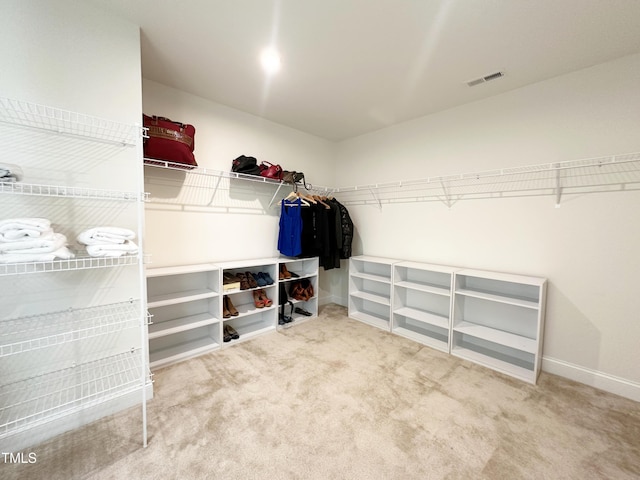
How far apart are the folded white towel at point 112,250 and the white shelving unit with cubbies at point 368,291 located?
2.58 m

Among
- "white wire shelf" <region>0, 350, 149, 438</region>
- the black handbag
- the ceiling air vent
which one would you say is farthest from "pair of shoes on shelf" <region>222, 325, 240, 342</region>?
the ceiling air vent

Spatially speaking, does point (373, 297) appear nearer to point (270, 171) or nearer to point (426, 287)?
point (426, 287)

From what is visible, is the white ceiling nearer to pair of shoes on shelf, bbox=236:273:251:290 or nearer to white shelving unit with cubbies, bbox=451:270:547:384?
white shelving unit with cubbies, bbox=451:270:547:384

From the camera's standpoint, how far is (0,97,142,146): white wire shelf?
1454 millimetres

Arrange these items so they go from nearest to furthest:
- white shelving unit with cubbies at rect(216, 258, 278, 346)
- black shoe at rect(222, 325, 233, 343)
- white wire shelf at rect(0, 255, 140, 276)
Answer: white wire shelf at rect(0, 255, 140, 276), black shoe at rect(222, 325, 233, 343), white shelving unit with cubbies at rect(216, 258, 278, 346)

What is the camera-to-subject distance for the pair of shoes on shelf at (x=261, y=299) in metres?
3.10

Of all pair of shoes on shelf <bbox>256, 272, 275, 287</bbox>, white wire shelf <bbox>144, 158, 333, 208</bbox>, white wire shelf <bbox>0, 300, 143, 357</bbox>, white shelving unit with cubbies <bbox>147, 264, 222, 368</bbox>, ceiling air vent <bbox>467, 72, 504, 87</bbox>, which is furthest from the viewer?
pair of shoes on shelf <bbox>256, 272, 275, 287</bbox>

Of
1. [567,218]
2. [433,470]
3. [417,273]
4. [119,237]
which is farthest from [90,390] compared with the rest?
[567,218]

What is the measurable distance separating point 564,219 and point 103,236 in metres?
3.55

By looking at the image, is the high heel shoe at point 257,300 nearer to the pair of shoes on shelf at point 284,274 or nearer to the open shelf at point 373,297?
the pair of shoes on shelf at point 284,274

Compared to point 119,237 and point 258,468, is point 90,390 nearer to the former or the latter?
point 119,237

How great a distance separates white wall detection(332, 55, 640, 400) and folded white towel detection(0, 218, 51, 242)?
3.36m

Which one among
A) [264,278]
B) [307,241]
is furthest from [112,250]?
[307,241]

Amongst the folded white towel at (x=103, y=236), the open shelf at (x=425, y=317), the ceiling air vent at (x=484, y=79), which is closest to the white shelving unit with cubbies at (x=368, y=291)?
the open shelf at (x=425, y=317)
